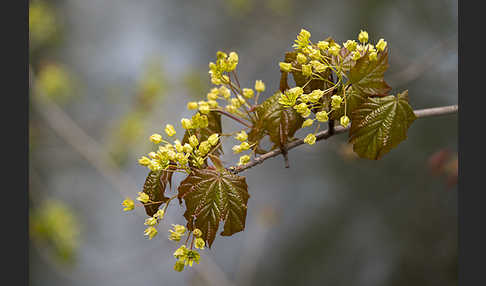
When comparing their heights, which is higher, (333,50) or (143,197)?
(333,50)

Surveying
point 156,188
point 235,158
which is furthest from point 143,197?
point 235,158

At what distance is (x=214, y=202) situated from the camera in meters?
0.40

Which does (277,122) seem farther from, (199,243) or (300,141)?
(199,243)

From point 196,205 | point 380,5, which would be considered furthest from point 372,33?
point 196,205

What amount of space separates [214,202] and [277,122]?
11 centimetres

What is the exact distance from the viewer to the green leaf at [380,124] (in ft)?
1.36

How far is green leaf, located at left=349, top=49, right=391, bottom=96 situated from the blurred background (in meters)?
0.61

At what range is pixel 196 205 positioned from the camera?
40cm

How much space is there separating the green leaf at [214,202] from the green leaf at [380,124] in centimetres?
13

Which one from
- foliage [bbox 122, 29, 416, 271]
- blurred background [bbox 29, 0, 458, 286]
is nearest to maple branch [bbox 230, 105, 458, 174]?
foliage [bbox 122, 29, 416, 271]

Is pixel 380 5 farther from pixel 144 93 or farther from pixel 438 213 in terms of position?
pixel 144 93

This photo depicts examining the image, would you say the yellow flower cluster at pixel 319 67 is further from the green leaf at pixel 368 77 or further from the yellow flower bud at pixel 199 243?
the yellow flower bud at pixel 199 243

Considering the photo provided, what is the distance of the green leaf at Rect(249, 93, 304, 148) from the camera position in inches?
17.1

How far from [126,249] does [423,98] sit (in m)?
1.53
